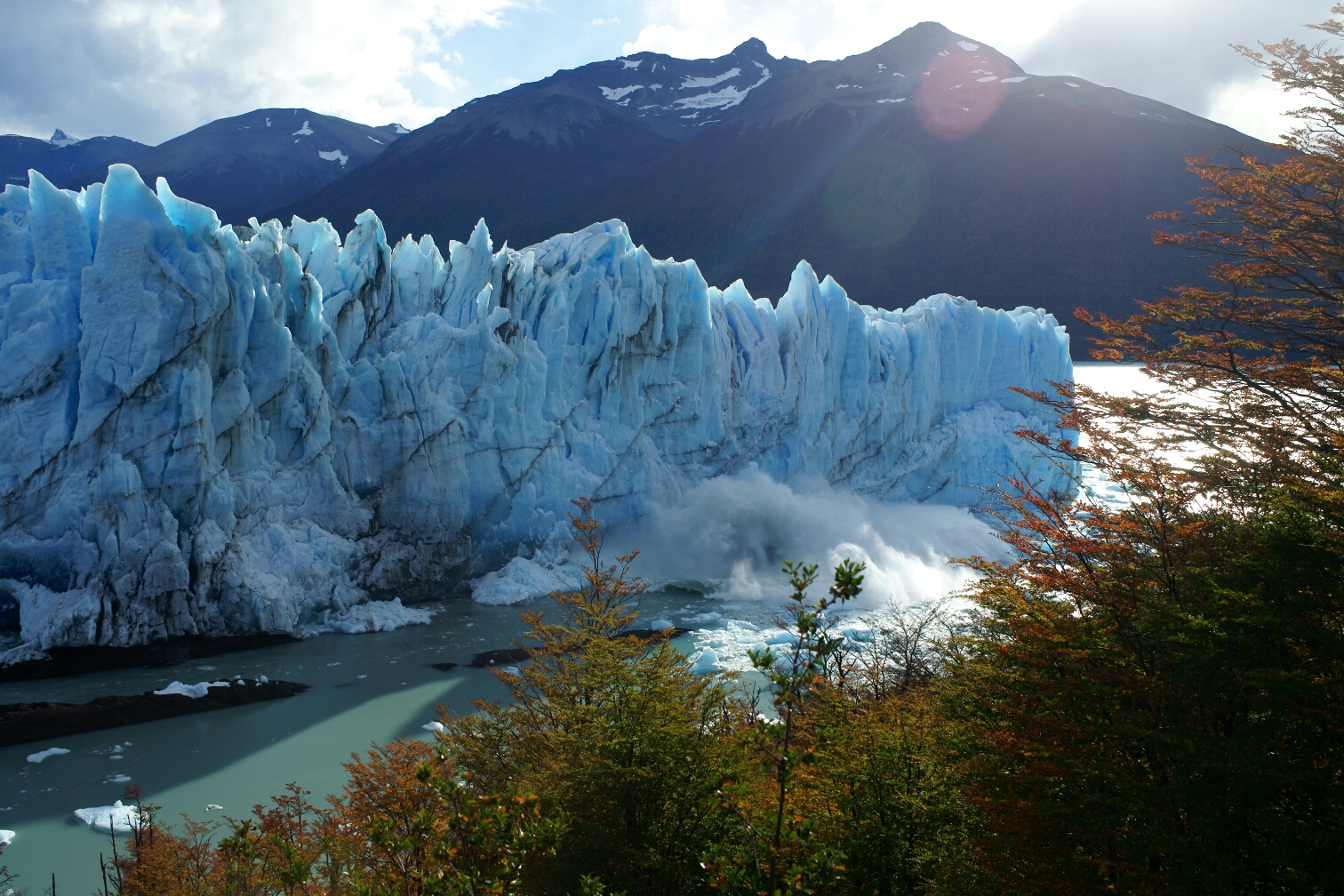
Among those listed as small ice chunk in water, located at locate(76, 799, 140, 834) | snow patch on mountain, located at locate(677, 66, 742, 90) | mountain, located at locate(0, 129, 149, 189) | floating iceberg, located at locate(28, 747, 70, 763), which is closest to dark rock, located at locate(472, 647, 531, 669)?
small ice chunk in water, located at locate(76, 799, 140, 834)

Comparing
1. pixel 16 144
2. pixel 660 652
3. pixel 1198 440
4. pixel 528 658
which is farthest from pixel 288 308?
pixel 16 144

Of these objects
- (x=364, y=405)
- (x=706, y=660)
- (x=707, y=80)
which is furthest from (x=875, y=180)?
(x=706, y=660)

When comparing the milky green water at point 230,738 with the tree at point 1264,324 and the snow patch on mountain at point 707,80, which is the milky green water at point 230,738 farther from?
the snow patch on mountain at point 707,80

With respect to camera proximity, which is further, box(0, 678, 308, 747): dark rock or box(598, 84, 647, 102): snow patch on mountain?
box(598, 84, 647, 102): snow patch on mountain

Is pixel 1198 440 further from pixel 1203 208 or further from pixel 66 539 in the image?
pixel 66 539

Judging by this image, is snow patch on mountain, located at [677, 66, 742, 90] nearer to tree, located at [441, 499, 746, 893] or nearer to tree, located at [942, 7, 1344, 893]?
tree, located at [942, 7, 1344, 893]

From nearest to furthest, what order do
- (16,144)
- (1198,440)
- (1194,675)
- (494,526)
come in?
1. (1194,675)
2. (1198,440)
3. (494,526)
4. (16,144)
